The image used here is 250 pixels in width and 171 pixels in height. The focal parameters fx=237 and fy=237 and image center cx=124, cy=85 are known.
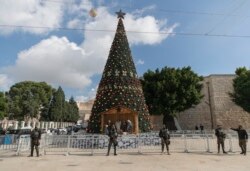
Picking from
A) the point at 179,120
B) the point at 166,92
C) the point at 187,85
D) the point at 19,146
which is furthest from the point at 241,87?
the point at 19,146

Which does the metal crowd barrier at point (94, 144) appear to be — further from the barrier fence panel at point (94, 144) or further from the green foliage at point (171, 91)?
the green foliage at point (171, 91)

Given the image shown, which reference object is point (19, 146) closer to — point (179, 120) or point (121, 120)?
point (121, 120)

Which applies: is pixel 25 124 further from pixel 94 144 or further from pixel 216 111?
pixel 216 111

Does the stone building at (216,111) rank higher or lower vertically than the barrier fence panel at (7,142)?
higher

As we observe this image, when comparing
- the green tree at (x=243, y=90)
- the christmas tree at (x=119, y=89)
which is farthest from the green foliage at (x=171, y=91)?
the christmas tree at (x=119, y=89)

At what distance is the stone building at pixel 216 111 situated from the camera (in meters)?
33.2

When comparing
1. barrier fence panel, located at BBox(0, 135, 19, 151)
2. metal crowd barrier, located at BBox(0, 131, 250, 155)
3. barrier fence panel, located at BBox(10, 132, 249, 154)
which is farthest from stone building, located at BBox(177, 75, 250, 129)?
barrier fence panel, located at BBox(0, 135, 19, 151)

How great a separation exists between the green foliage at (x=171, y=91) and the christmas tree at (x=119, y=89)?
33.5ft

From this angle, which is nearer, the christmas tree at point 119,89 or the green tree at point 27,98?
the christmas tree at point 119,89

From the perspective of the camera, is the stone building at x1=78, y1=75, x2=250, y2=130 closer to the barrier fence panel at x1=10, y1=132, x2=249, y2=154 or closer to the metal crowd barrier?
the metal crowd barrier

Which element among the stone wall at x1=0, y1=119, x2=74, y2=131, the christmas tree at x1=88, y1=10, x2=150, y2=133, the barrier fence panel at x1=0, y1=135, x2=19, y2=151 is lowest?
the barrier fence panel at x1=0, y1=135, x2=19, y2=151

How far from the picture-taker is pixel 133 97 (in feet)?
52.8

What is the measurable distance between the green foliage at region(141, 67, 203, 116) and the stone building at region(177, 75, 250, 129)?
7057 mm

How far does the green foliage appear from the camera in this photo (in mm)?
26609
